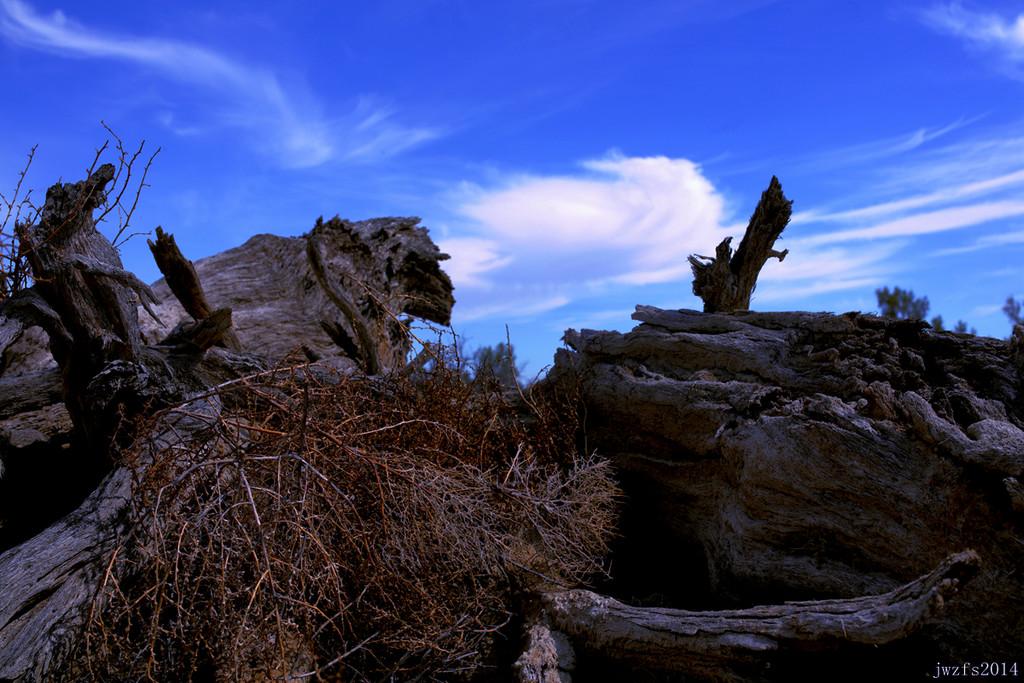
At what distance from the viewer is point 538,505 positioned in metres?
4.96

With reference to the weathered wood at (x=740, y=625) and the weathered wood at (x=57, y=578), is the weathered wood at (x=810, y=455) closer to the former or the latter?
the weathered wood at (x=740, y=625)

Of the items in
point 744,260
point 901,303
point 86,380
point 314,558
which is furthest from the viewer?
point 901,303

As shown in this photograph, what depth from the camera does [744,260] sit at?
7.45 meters

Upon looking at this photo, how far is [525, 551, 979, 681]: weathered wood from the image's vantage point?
3.34 metres

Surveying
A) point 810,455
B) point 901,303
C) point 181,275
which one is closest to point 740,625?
point 810,455

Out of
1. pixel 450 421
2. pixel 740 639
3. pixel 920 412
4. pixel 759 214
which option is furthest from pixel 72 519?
pixel 759 214

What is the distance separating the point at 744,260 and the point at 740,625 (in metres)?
4.25

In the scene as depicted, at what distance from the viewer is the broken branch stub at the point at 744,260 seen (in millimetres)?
7266

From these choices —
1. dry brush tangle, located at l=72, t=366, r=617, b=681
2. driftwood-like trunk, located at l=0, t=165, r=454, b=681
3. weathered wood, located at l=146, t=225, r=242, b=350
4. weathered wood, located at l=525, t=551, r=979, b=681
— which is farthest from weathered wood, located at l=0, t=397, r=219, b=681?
Result: weathered wood, located at l=146, t=225, r=242, b=350

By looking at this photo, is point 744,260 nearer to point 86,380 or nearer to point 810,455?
point 810,455

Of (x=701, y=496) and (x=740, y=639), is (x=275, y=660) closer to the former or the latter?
(x=740, y=639)

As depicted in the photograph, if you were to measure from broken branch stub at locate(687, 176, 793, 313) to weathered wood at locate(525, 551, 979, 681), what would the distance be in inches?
142

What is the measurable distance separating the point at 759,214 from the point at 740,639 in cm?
445

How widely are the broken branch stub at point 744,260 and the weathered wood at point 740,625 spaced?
142 inches
